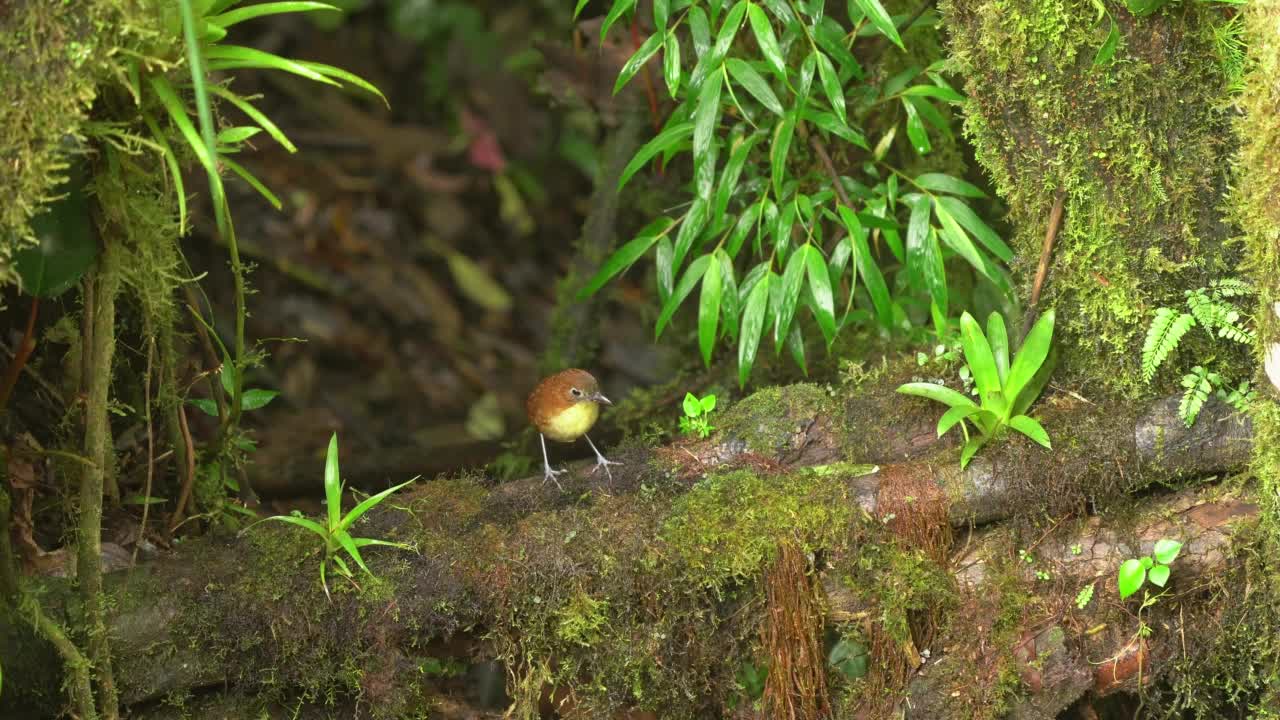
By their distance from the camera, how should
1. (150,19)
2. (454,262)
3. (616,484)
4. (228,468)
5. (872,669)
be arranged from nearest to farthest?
(150,19), (872,669), (616,484), (228,468), (454,262)

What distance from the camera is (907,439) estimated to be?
332cm

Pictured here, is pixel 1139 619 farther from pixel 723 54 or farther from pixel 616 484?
pixel 723 54

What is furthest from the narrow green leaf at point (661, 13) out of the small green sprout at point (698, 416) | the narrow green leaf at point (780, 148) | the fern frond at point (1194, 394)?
the fern frond at point (1194, 394)

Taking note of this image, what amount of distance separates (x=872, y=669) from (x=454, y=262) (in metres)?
4.68

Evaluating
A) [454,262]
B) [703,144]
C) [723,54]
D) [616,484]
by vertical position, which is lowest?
[454,262]

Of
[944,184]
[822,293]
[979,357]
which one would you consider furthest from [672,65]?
[979,357]

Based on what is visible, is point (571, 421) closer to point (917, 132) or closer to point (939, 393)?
point (939, 393)

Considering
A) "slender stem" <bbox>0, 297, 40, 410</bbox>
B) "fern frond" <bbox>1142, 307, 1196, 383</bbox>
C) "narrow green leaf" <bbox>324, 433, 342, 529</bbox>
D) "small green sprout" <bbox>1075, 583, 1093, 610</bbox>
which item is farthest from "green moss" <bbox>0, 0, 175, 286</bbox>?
"small green sprout" <bbox>1075, 583, 1093, 610</bbox>

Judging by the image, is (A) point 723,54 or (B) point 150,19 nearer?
(B) point 150,19

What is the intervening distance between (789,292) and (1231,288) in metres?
1.16

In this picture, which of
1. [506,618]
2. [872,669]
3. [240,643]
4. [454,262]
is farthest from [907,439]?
[454,262]

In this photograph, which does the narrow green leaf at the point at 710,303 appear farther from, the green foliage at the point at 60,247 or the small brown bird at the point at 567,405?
the green foliage at the point at 60,247

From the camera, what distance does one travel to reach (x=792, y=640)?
10.2 feet

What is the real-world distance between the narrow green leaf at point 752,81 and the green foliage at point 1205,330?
3.73ft
